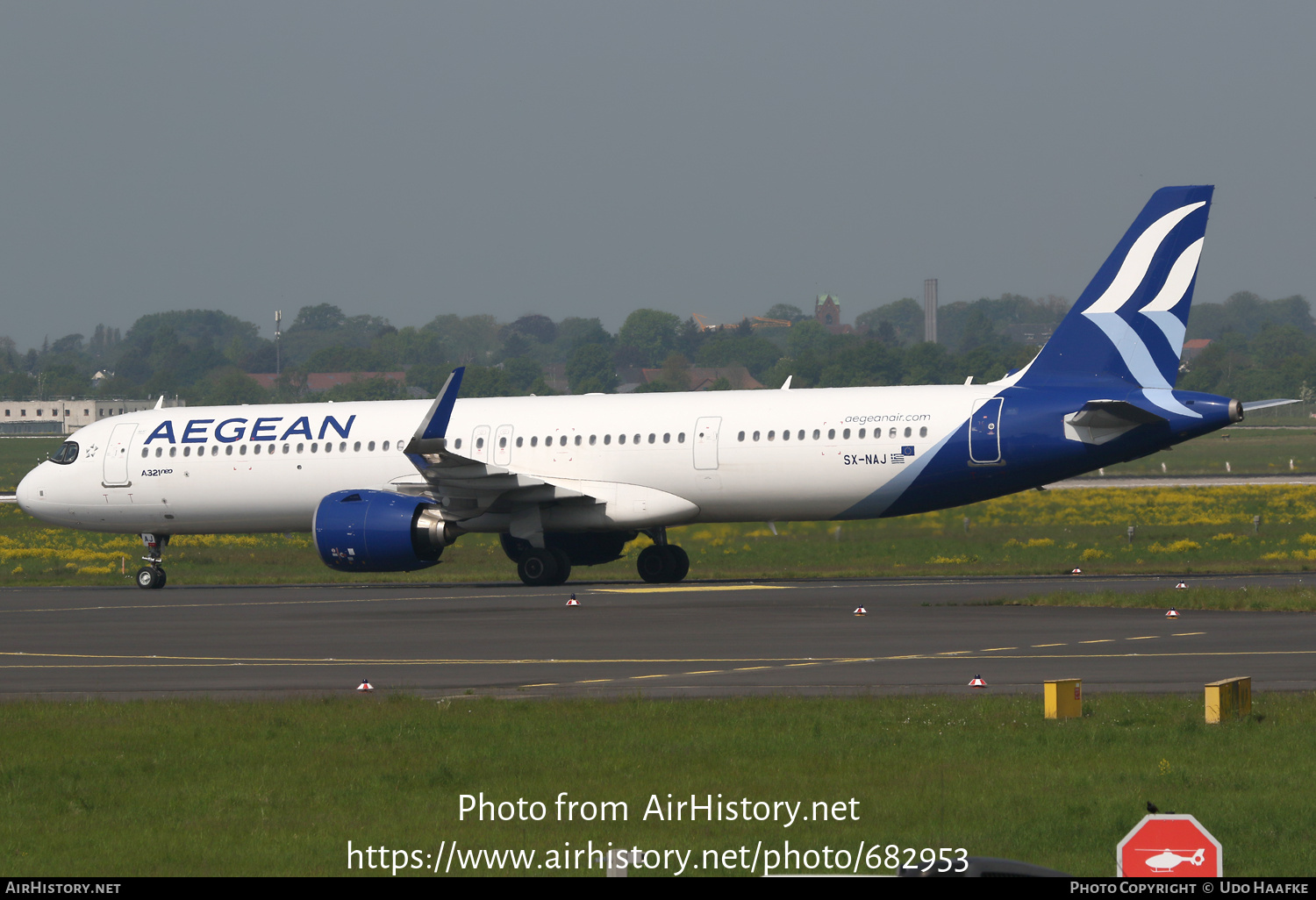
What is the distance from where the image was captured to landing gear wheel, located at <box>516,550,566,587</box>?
34.3 m

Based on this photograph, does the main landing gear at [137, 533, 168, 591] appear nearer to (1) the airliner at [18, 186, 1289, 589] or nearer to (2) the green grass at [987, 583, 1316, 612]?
(1) the airliner at [18, 186, 1289, 589]

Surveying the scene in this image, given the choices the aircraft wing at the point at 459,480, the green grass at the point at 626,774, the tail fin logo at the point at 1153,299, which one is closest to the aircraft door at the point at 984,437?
the tail fin logo at the point at 1153,299

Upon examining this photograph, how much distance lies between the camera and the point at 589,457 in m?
34.8

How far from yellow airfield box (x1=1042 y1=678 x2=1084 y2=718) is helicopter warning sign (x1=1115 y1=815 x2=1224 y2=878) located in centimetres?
848

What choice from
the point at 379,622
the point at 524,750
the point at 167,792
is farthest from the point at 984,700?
the point at 379,622

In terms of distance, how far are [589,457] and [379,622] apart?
924 centimetres

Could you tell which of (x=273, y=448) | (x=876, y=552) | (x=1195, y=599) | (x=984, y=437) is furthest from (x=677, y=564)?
(x=1195, y=599)

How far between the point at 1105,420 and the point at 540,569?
12.0 metres

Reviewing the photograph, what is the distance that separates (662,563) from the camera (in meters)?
35.5

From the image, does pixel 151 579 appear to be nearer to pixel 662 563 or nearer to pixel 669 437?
pixel 662 563

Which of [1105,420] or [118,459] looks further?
[118,459]

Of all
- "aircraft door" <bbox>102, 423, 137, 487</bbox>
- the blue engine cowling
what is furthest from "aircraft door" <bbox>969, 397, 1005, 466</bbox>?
"aircraft door" <bbox>102, 423, 137, 487</bbox>

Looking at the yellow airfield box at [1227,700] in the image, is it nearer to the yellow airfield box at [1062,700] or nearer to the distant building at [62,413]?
the yellow airfield box at [1062,700]

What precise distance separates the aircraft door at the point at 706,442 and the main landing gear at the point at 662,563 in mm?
2431
